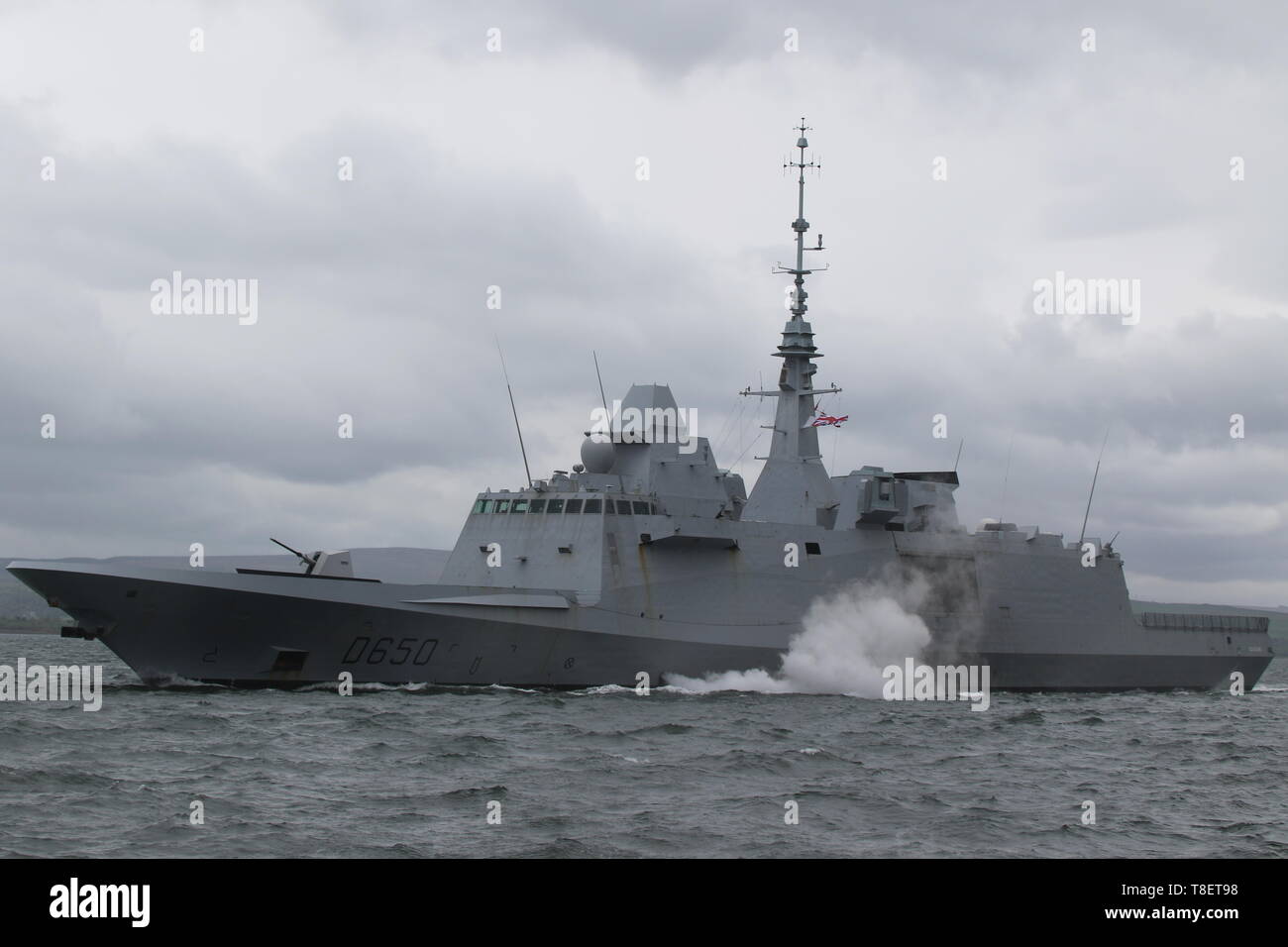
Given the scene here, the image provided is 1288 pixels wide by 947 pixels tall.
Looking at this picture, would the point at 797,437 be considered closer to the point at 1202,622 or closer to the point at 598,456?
the point at 598,456

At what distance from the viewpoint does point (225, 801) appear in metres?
11.6

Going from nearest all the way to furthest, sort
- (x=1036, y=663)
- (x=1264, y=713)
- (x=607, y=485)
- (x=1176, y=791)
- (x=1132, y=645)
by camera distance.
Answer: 1. (x=1176, y=791)
2. (x=607, y=485)
3. (x=1264, y=713)
4. (x=1036, y=663)
5. (x=1132, y=645)

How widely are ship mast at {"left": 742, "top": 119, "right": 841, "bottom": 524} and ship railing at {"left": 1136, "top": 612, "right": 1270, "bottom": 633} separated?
10812 mm

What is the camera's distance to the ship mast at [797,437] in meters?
28.8

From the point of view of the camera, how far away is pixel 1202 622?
118ft

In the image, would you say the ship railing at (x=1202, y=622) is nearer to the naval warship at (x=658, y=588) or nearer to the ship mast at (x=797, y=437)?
the naval warship at (x=658, y=588)

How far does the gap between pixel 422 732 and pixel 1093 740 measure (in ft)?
32.9

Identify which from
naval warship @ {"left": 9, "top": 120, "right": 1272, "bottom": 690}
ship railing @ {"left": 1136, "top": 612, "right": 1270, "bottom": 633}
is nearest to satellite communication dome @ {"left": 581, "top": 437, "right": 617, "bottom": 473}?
naval warship @ {"left": 9, "top": 120, "right": 1272, "bottom": 690}

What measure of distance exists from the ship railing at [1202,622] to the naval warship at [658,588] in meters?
0.15

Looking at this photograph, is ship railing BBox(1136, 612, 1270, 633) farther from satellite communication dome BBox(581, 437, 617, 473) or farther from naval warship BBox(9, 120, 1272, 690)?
satellite communication dome BBox(581, 437, 617, 473)
